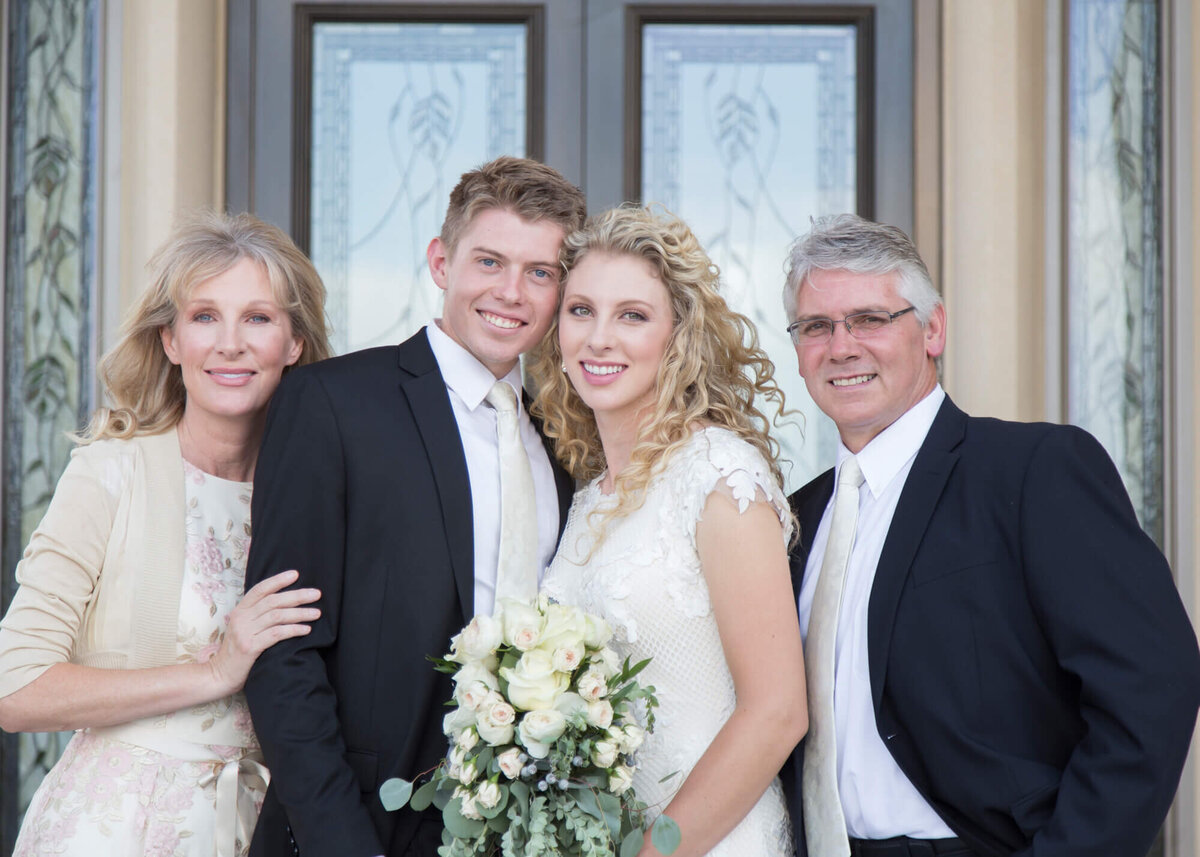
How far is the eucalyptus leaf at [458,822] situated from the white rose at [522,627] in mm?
306

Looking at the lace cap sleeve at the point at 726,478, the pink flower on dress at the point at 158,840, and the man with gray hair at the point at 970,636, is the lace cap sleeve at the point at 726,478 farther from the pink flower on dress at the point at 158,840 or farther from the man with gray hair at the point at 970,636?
the pink flower on dress at the point at 158,840

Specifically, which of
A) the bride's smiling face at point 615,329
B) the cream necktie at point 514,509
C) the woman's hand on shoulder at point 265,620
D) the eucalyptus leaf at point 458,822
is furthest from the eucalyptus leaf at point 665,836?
the bride's smiling face at point 615,329

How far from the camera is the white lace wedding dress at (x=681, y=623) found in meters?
2.41

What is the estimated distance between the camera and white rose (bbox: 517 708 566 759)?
6.62ft

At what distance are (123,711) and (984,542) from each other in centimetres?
181

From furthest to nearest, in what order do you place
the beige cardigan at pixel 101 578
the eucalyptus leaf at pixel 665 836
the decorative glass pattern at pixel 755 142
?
1. the decorative glass pattern at pixel 755 142
2. the beige cardigan at pixel 101 578
3. the eucalyptus leaf at pixel 665 836

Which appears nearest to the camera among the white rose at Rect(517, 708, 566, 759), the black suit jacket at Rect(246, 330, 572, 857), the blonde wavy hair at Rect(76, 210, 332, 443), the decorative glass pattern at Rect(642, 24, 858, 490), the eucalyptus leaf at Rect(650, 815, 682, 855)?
the white rose at Rect(517, 708, 566, 759)

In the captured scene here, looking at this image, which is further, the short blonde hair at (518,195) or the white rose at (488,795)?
the short blonde hair at (518,195)

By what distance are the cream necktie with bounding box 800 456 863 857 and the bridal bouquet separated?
339 mm

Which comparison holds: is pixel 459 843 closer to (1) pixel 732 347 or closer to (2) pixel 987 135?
(1) pixel 732 347

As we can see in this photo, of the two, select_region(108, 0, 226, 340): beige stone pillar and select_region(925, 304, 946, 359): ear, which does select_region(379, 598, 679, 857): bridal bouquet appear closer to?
select_region(925, 304, 946, 359): ear

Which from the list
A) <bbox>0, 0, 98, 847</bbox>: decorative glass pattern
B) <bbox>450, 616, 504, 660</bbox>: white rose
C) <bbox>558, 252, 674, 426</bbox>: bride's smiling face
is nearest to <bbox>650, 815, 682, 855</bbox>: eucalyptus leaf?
<bbox>450, 616, 504, 660</bbox>: white rose

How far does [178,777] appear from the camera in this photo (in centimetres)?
250

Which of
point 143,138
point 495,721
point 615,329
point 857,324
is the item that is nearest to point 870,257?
point 857,324
